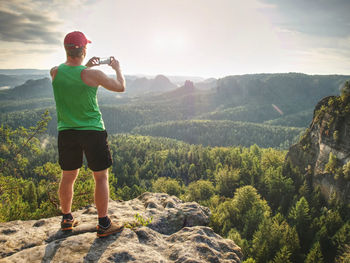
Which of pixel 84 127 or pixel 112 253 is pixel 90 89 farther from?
pixel 112 253

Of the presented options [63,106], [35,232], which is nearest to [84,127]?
[63,106]

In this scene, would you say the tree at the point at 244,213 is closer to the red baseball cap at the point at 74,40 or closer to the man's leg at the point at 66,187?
the man's leg at the point at 66,187

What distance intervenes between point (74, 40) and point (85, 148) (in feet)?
8.71

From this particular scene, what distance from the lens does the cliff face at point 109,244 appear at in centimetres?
543

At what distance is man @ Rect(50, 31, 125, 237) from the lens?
5.50 metres

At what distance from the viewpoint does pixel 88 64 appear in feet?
20.1

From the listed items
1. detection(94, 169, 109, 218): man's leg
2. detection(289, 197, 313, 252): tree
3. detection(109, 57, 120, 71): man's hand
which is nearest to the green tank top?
detection(109, 57, 120, 71): man's hand

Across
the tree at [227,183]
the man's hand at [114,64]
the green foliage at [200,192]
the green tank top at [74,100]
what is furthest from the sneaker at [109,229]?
the tree at [227,183]

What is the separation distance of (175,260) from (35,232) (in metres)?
4.20

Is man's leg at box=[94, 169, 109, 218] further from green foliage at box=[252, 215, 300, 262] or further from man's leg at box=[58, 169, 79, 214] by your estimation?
green foliage at box=[252, 215, 300, 262]

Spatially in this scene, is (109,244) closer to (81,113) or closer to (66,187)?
(66,187)

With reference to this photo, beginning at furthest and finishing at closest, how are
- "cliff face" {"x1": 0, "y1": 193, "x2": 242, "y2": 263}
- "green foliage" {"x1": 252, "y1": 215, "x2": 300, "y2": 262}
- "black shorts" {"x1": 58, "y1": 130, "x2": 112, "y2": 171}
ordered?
"green foliage" {"x1": 252, "y1": 215, "x2": 300, "y2": 262}
"black shorts" {"x1": 58, "y1": 130, "x2": 112, "y2": 171}
"cliff face" {"x1": 0, "y1": 193, "x2": 242, "y2": 263}

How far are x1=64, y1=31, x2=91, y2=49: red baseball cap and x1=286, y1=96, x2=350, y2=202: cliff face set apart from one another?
182 feet

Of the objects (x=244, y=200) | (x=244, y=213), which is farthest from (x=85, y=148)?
(x=244, y=213)
